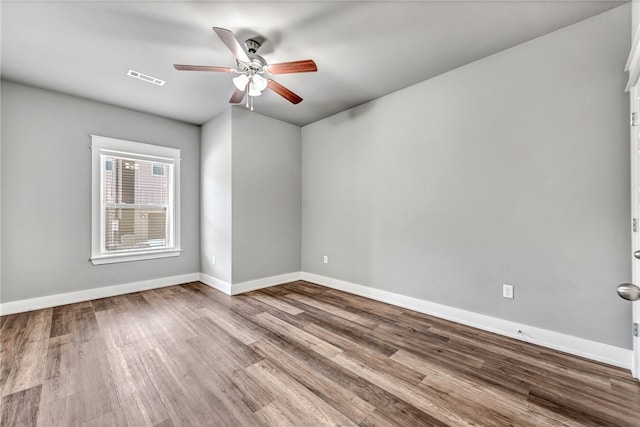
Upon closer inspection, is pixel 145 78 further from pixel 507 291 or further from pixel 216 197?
pixel 507 291

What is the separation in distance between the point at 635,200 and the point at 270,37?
314 cm

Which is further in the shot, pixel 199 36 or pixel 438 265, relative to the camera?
pixel 438 265

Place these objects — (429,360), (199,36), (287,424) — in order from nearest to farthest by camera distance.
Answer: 1. (287,424)
2. (429,360)
3. (199,36)

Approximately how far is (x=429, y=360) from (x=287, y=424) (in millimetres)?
1251

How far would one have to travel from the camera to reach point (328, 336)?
2535mm

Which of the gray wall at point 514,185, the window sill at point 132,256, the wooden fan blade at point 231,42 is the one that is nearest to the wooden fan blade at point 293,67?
the wooden fan blade at point 231,42

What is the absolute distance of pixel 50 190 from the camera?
3330mm

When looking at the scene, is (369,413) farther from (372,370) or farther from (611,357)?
(611,357)

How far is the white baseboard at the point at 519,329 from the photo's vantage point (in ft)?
6.76

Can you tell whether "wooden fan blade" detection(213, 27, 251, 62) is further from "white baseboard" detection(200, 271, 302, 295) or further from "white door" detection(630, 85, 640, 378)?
"white baseboard" detection(200, 271, 302, 295)

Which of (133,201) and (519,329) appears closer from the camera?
(519,329)

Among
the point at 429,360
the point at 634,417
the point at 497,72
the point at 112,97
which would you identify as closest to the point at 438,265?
the point at 429,360

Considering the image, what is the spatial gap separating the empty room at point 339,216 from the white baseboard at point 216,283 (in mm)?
45

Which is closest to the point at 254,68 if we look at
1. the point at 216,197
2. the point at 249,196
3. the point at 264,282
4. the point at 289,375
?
the point at 249,196
